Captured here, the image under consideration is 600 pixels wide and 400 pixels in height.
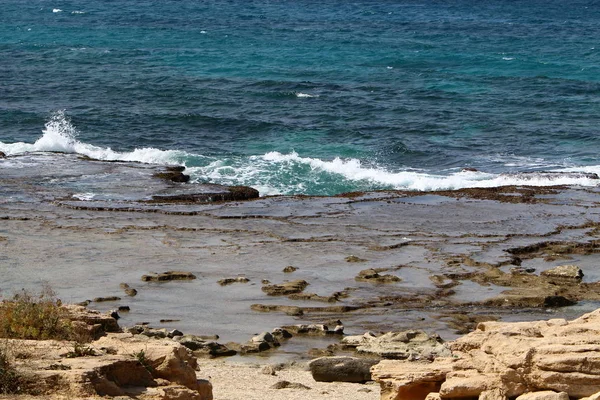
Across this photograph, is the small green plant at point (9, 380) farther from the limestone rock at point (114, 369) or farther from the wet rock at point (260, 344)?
the wet rock at point (260, 344)

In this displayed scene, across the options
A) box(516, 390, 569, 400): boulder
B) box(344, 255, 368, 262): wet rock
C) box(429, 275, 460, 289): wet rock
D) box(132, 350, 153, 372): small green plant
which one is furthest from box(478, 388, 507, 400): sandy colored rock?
box(344, 255, 368, 262): wet rock

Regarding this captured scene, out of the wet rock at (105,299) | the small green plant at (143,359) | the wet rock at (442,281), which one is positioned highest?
the small green plant at (143,359)

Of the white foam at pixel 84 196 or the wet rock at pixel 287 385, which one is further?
the white foam at pixel 84 196

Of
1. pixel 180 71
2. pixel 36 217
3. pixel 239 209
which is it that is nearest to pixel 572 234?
pixel 239 209

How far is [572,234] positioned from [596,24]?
5026cm

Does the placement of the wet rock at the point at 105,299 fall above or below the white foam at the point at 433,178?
above

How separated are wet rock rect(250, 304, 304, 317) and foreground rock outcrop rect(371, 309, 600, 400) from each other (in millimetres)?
6299

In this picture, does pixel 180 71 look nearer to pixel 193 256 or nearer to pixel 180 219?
pixel 180 219

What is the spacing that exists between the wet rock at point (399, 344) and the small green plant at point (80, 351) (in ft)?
18.7

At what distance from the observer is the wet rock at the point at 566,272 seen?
811 inches

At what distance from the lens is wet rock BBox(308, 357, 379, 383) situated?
14.6m

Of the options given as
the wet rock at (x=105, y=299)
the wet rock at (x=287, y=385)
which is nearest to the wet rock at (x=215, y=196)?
the wet rock at (x=105, y=299)

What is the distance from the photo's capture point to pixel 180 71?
166 feet

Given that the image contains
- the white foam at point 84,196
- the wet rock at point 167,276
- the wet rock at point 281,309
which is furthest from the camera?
the white foam at point 84,196
